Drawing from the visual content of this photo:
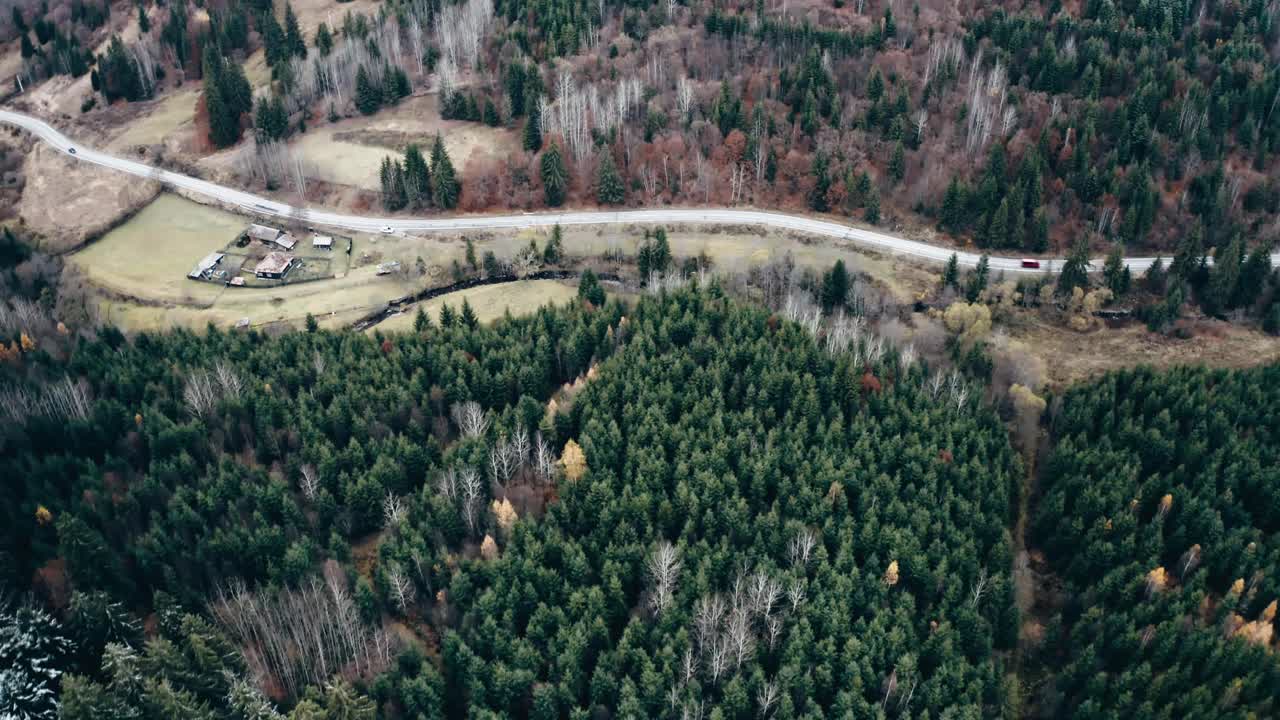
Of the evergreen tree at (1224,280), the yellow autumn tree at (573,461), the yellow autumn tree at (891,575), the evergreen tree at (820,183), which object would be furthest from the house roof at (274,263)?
the evergreen tree at (1224,280)

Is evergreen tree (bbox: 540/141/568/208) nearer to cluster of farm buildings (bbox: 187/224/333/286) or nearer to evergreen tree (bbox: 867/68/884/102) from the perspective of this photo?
cluster of farm buildings (bbox: 187/224/333/286)

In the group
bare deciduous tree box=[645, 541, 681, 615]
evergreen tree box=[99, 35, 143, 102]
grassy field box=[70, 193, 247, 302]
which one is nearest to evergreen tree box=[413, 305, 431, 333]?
grassy field box=[70, 193, 247, 302]

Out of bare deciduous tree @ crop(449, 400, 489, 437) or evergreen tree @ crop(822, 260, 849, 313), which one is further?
evergreen tree @ crop(822, 260, 849, 313)

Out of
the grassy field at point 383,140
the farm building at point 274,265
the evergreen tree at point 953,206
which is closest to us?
the evergreen tree at point 953,206

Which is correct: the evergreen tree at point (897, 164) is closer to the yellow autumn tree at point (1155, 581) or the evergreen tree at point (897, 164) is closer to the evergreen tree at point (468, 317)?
the evergreen tree at point (468, 317)

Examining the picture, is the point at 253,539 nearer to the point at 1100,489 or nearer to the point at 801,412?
the point at 801,412

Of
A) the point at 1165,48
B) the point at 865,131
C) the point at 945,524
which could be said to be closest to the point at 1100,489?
the point at 945,524

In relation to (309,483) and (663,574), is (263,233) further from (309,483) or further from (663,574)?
(663,574)
